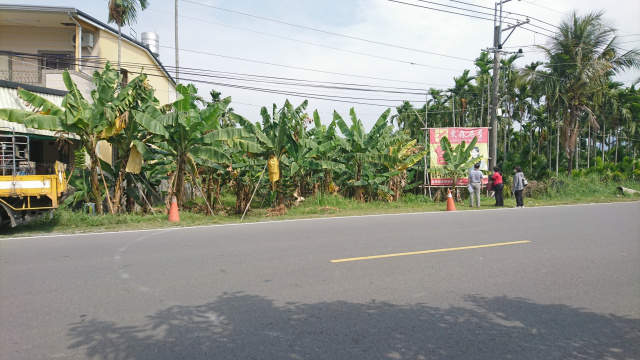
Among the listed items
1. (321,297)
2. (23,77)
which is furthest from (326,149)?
(23,77)

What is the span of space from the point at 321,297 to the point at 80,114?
1022cm

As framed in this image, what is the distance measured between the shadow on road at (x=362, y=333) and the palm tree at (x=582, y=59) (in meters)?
25.1

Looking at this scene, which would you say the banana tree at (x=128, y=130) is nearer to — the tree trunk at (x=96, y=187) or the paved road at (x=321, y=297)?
the tree trunk at (x=96, y=187)

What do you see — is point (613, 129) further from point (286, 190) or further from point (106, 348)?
point (106, 348)

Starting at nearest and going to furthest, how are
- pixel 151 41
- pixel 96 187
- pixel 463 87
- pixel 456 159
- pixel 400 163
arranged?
pixel 96 187
pixel 400 163
pixel 456 159
pixel 151 41
pixel 463 87

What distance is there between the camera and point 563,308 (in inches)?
200

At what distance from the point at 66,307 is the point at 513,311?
515 centimetres

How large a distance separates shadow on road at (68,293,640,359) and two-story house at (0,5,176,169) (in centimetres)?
1436

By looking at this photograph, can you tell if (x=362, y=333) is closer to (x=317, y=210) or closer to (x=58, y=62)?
(x=317, y=210)

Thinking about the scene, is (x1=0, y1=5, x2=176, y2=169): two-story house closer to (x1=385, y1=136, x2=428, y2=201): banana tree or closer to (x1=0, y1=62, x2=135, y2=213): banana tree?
(x1=0, y1=62, x2=135, y2=213): banana tree

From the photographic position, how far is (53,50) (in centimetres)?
2075

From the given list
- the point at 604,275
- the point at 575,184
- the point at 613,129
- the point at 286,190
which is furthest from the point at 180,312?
the point at 613,129

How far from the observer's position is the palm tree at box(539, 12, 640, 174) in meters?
25.3

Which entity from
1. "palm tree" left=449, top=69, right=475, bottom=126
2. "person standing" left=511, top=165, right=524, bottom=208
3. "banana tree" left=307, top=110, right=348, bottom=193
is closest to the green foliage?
"person standing" left=511, top=165, right=524, bottom=208
